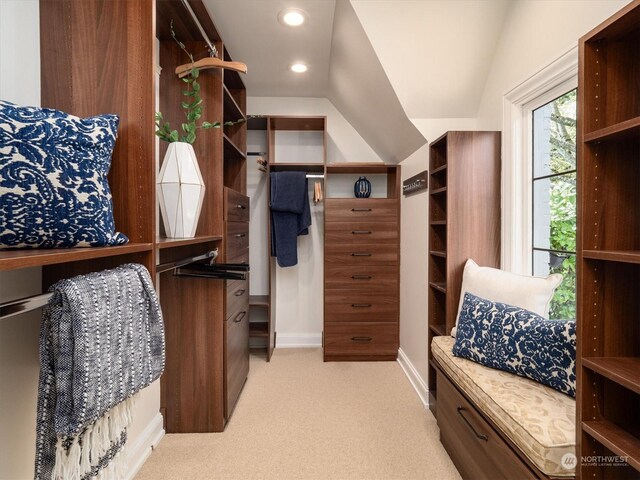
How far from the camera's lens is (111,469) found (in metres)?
0.96

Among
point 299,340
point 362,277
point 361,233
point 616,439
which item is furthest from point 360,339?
point 616,439

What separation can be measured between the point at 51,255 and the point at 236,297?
5.39 ft

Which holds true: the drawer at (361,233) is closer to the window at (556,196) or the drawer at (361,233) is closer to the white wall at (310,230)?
the white wall at (310,230)

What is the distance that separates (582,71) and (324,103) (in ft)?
8.71

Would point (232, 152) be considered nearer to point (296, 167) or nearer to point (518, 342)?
point (296, 167)

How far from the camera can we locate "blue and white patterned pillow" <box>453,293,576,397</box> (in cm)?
125

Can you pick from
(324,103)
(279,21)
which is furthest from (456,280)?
(324,103)

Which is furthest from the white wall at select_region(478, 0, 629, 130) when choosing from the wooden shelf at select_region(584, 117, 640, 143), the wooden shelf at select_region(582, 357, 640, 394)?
the wooden shelf at select_region(582, 357, 640, 394)

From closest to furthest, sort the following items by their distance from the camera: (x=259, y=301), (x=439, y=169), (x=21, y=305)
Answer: (x=21, y=305), (x=439, y=169), (x=259, y=301)

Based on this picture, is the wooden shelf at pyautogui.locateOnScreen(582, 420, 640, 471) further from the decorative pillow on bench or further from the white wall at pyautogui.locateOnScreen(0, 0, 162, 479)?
Answer: the white wall at pyautogui.locateOnScreen(0, 0, 162, 479)

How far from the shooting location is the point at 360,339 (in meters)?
3.02

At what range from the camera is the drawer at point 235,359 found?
6.72ft

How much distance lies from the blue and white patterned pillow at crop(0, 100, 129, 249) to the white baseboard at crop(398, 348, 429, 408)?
2.17 meters

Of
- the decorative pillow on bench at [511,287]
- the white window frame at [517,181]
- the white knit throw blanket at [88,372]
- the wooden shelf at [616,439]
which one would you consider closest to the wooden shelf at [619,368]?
the wooden shelf at [616,439]
